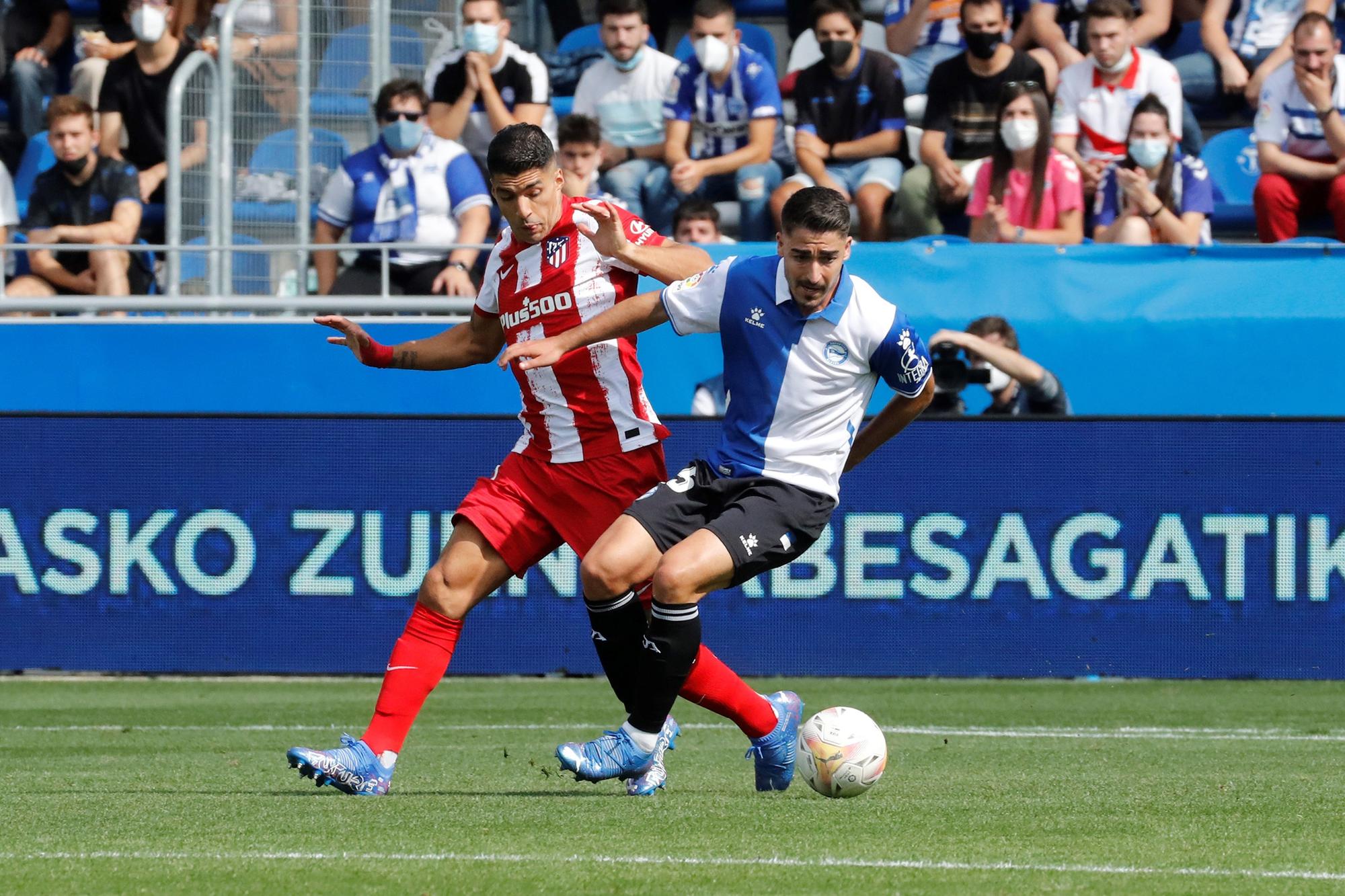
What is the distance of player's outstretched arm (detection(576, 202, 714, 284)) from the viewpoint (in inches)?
242

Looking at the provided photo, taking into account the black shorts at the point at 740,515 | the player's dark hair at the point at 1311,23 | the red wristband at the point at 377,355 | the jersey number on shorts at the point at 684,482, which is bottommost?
the black shorts at the point at 740,515

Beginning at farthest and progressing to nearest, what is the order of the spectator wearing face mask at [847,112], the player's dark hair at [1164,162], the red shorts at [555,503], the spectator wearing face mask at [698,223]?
1. the spectator wearing face mask at [847,112]
2. the player's dark hair at [1164,162]
3. the spectator wearing face mask at [698,223]
4. the red shorts at [555,503]

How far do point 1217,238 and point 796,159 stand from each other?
2910 millimetres

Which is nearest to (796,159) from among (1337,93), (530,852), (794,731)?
(1337,93)

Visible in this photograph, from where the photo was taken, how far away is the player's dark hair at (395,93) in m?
12.7

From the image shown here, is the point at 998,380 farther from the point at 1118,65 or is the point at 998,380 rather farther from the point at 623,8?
the point at 623,8

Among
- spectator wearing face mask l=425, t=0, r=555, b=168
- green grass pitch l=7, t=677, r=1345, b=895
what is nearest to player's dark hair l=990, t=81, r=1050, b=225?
spectator wearing face mask l=425, t=0, r=555, b=168

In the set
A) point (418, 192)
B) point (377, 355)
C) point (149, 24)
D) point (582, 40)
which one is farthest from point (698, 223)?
point (377, 355)

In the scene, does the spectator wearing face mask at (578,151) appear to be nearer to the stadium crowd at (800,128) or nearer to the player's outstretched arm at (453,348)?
the stadium crowd at (800,128)

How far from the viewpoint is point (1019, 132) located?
40.2ft

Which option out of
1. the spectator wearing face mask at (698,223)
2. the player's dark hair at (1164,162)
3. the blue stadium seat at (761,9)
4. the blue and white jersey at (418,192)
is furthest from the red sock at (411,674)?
the blue stadium seat at (761,9)

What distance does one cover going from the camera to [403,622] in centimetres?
1087

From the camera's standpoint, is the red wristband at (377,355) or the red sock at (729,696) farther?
the red wristband at (377,355)

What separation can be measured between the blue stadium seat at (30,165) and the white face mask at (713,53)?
4714 millimetres
